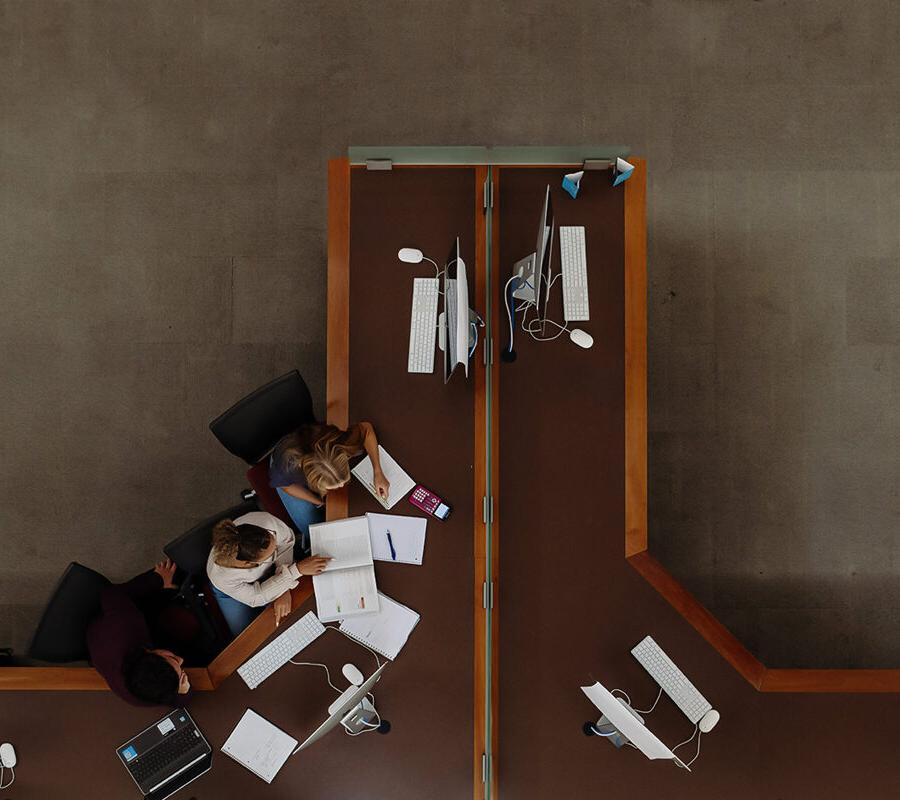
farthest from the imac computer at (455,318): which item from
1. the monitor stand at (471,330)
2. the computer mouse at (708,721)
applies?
the computer mouse at (708,721)

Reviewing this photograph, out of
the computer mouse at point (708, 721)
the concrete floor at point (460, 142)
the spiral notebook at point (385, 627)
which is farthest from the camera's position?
the concrete floor at point (460, 142)

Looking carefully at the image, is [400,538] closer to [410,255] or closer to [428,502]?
[428,502]

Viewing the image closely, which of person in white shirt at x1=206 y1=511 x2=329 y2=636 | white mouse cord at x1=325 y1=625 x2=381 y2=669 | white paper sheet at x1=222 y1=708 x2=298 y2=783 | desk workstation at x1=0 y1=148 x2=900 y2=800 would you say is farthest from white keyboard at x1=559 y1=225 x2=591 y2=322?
white paper sheet at x1=222 y1=708 x2=298 y2=783

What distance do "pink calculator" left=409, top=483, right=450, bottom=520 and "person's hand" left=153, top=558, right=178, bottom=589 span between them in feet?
3.42

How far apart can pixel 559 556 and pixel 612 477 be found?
1.13 ft

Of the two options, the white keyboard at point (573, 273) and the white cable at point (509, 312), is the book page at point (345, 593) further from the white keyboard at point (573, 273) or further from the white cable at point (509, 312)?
the white keyboard at point (573, 273)

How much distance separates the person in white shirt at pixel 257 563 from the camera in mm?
2365

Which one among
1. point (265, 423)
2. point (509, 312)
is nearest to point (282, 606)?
point (265, 423)

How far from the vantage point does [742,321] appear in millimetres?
3289

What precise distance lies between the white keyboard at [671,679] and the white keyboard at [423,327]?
1.26 metres

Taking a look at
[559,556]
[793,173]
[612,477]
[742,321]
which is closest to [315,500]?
[559,556]

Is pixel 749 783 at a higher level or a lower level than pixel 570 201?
lower

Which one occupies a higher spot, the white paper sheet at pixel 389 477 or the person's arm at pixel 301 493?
the white paper sheet at pixel 389 477

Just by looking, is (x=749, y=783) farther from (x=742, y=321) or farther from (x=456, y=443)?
(x=742, y=321)
